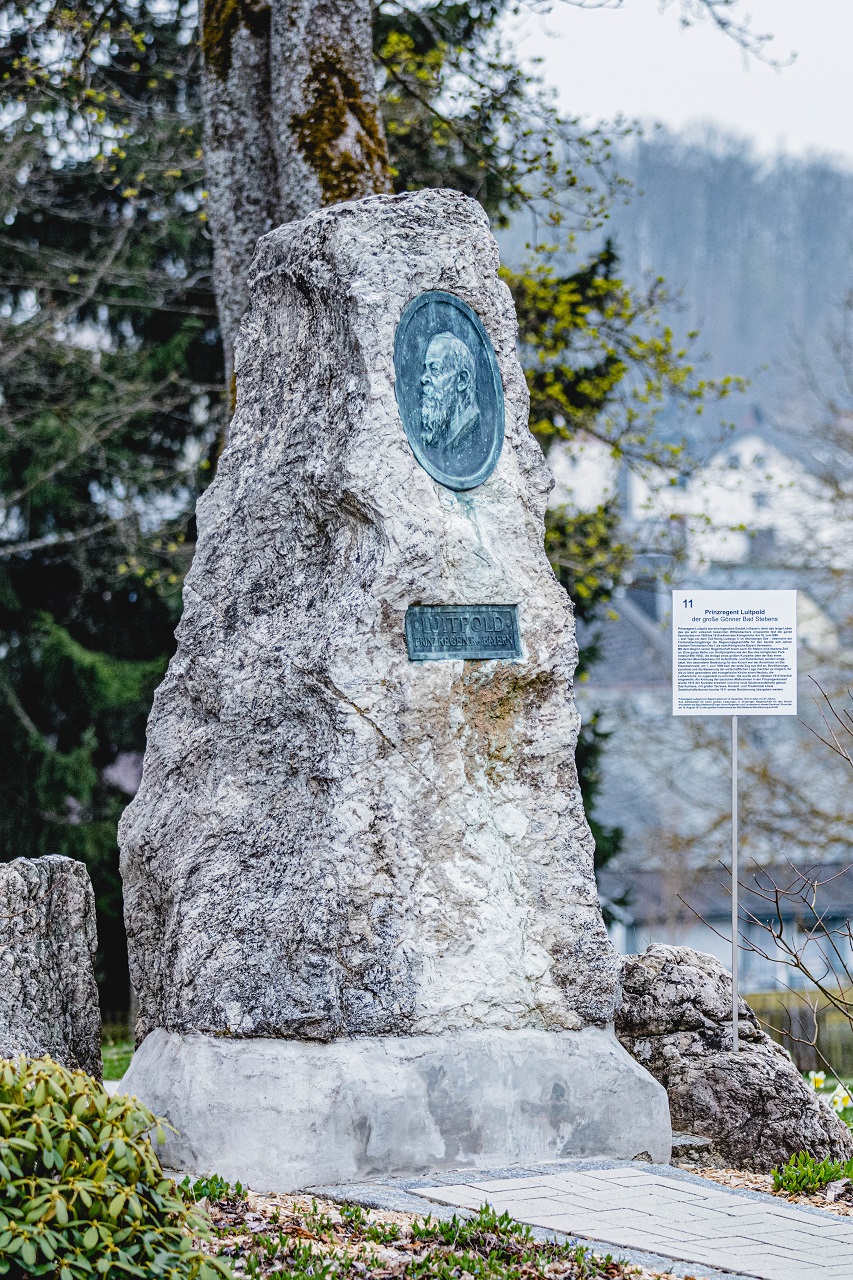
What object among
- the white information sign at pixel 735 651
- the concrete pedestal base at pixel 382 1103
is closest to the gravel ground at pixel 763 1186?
the concrete pedestal base at pixel 382 1103

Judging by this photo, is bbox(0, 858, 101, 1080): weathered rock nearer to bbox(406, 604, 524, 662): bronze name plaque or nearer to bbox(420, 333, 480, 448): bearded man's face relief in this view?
bbox(406, 604, 524, 662): bronze name plaque

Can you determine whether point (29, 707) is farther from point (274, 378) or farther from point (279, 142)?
point (274, 378)

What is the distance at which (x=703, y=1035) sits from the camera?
6.61 metres

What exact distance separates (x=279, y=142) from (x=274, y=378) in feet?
12.7

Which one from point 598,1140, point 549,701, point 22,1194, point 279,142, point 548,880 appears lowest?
point 598,1140

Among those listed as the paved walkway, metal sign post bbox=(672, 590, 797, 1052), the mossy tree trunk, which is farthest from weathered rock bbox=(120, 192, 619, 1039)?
the mossy tree trunk

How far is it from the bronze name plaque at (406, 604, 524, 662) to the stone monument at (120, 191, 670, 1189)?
0.5 inches

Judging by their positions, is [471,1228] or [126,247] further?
[126,247]

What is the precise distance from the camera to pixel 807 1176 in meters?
5.74

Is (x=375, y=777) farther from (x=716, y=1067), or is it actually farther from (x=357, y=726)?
(x=716, y=1067)

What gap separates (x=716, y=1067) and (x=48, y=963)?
2854 millimetres

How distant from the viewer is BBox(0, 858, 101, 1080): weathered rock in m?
5.81

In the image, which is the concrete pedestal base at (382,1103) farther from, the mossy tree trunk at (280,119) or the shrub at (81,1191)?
the mossy tree trunk at (280,119)

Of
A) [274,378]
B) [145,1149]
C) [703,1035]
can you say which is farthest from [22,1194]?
[703,1035]
